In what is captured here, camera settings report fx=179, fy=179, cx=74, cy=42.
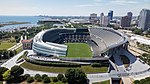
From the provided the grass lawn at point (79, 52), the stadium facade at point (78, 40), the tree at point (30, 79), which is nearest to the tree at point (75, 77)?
the tree at point (30, 79)

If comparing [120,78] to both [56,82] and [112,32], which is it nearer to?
[56,82]

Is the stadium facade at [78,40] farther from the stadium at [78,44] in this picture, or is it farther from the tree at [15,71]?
the tree at [15,71]

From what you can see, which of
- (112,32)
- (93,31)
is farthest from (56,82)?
(93,31)

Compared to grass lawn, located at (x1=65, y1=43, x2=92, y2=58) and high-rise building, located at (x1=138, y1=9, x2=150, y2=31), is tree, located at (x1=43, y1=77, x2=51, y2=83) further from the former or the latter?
high-rise building, located at (x1=138, y1=9, x2=150, y2=31)

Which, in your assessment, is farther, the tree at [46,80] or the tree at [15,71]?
the tree at [15,71]

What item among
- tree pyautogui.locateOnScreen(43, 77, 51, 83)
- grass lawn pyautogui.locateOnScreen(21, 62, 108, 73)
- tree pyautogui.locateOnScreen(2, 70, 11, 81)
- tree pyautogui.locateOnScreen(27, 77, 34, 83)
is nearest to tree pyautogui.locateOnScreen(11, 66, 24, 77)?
tree pyautogui.locateOnScreen(2, 70, 11, 81)

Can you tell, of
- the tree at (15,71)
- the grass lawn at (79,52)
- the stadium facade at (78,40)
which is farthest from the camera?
the grass lawn at (79,52)

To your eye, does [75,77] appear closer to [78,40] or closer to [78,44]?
Answer: [78,44]

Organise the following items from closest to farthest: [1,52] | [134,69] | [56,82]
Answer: [56,82], [134,69], [1,52]
